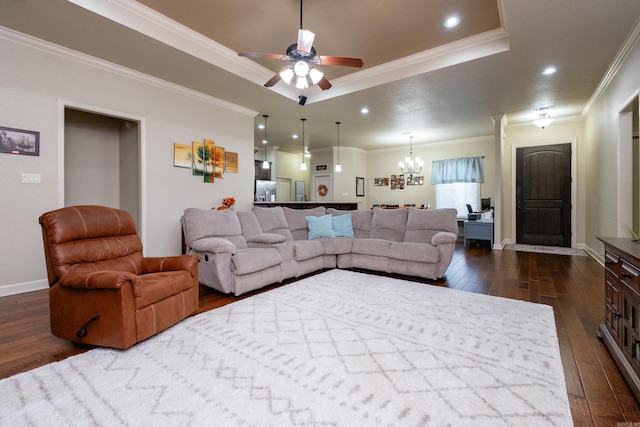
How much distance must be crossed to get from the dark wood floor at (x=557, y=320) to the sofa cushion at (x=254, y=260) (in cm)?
33

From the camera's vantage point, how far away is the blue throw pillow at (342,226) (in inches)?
186

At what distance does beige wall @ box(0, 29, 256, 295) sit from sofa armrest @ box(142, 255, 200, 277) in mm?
1911

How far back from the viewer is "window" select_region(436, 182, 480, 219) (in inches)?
324

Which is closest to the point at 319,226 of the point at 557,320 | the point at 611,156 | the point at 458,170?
the point at 557,320

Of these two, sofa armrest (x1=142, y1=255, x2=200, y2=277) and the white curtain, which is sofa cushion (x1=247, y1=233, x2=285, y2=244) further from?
the white curtain

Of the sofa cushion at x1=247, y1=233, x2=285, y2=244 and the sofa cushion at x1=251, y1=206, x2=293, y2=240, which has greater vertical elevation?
the sofa cushion at x1=251, y1=206, x2=293, y2=240

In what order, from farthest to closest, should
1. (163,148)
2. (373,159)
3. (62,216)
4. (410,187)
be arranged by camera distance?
1. (373,159)
2. (410,187)
3. (163,148)
4. (62,216)

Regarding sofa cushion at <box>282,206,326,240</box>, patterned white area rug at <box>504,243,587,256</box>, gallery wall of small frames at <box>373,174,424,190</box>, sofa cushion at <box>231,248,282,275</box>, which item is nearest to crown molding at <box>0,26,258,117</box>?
sofa cushion at <box>282,206,326,240</box>

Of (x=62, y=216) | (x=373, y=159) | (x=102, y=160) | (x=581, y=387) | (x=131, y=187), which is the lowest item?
(x=581, y=387)

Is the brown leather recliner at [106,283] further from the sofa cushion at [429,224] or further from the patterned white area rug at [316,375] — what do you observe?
the sofa cushion at [429,224]

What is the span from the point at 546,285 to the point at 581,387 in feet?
7.73

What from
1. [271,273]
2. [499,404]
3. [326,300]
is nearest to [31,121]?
[271,273]

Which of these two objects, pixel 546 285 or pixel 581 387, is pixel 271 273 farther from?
pixel 546 285

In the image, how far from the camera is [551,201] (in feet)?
21.9
